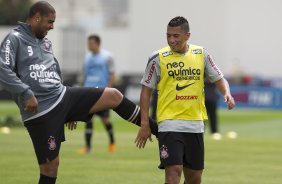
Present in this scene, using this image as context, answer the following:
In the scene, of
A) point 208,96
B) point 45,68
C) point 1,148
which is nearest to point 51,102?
point 45,68

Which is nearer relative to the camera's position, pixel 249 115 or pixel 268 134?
pixel 268 134

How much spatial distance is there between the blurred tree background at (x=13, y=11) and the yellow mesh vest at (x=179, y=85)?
2011 inches

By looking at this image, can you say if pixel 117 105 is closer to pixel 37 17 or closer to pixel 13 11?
pixel 37 17

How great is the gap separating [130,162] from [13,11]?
45240 mm

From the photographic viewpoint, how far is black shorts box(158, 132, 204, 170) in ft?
34.3

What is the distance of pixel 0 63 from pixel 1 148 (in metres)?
10.2

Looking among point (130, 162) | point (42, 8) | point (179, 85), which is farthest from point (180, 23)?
point (130, 162)

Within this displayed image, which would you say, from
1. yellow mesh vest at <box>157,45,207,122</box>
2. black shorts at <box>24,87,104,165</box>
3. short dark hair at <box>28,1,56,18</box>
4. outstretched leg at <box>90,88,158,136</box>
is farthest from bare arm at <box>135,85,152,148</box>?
short dark hair at <box>28,1,56,18</box>

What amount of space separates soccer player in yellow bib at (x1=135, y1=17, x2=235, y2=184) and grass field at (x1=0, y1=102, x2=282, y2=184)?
11.6 feet

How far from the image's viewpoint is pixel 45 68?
10.6 m

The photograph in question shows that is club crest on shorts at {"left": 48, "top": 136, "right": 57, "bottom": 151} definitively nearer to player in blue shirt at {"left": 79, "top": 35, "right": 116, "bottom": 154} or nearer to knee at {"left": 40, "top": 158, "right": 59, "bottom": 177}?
knee at {"left": 40, "top": 158, "right": 59, "bottom": 177}

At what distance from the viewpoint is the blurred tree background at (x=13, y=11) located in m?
61.5

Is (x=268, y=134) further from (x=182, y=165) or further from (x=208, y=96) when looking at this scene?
(x=182, y=165)

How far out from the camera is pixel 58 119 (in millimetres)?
10688
